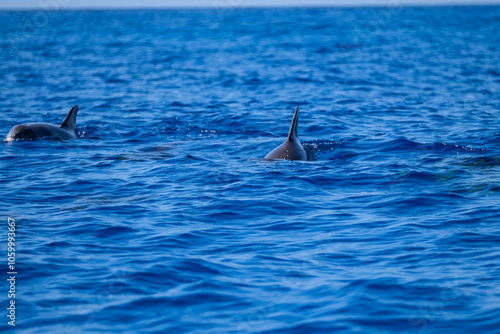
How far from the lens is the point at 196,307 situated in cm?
826

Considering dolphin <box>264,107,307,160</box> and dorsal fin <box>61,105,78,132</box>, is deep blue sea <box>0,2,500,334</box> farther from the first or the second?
dorsal fin <box>61,105,78,132</box>

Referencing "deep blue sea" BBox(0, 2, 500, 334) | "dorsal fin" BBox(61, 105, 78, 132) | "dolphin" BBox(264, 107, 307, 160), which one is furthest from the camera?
"dorsal fin" BBox(61, 105, 78, 132)

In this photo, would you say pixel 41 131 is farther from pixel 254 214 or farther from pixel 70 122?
pixel 254 214

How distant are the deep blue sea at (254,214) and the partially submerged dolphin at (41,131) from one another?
42 centimetres

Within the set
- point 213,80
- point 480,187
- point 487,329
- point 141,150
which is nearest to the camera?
point 487,329

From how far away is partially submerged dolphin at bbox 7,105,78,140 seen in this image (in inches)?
723

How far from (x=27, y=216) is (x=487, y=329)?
26.3 ft

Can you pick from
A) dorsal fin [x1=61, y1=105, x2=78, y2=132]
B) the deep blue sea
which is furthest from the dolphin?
dorsal fin [x1=61, y1=105, x2=78, y2=132]

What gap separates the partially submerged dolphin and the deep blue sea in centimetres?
42

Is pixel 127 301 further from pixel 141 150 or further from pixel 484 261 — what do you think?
pixel 141 150

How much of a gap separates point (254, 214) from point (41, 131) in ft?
29.4

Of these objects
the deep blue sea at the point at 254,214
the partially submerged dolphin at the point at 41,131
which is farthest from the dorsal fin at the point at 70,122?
the deep blue sea at the point at 254,214

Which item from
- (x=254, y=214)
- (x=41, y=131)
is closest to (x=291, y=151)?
(x=254, y=214)

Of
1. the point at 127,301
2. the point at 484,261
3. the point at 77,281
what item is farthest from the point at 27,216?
the point at 484,261
